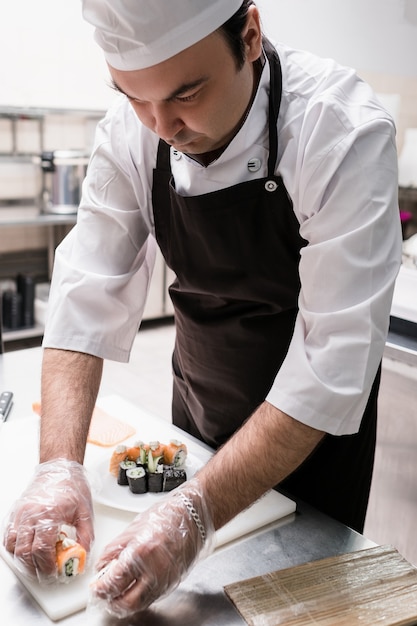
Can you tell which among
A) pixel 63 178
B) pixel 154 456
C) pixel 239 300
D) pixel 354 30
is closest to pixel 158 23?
pixel 239 300

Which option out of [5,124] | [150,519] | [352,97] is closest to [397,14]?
[352,97]

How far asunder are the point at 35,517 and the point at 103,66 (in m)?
3.74

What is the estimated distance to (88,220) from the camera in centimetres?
130

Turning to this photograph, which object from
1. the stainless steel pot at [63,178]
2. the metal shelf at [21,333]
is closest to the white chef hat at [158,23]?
the stainless steel pot at [63,178]

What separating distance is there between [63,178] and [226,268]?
3.13 meters

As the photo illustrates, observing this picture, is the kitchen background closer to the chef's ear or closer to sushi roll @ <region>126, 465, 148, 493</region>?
the chef's ear

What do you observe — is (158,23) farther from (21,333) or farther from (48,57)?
(21,333)

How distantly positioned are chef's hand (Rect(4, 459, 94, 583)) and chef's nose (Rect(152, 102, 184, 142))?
22.5 inches

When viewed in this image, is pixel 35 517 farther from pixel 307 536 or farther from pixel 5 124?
pixel 5 124

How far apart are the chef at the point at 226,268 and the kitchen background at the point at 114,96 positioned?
665mm

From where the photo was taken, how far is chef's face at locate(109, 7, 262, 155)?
90 centimetres

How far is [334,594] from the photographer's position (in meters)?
0.88

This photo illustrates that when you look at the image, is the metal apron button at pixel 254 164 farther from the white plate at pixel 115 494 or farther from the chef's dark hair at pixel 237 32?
the white plate at pixel 115 494

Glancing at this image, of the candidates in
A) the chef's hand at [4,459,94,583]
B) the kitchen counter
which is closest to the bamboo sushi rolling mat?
the kitchen counter
